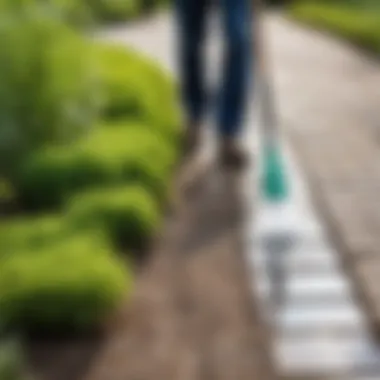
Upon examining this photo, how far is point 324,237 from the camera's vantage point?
11.9 ft

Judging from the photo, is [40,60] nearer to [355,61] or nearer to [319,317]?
[319,317]

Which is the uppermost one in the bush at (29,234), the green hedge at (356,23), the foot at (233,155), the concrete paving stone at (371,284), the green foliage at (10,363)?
the green hedge at (356,23)

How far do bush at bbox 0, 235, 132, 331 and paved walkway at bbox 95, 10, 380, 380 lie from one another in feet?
1.15

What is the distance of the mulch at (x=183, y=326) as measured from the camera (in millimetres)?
2607

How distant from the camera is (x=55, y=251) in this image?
301 centimetres

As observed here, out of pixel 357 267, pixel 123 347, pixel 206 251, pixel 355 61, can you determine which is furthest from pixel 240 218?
pixel 355 61

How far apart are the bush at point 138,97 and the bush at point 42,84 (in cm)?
104

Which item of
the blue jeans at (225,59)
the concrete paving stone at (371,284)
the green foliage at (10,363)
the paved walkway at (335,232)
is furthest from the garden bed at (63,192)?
the concrete paving stone at (371,284)

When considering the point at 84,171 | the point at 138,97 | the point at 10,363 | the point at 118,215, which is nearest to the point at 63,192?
the point at 84,171

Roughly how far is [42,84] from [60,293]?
0.97 metres

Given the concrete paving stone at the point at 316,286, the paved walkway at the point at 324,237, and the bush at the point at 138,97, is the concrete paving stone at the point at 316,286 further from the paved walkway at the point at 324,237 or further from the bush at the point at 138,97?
the bush at the point at 138,97

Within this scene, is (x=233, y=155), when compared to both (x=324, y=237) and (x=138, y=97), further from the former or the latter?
(x=324, y=237)

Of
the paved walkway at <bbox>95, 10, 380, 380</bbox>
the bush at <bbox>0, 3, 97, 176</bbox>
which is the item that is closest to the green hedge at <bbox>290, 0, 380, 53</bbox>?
the paved walkway at <bbox>95, 10, 380, 380</bbox>

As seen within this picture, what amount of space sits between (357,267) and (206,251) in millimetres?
512
